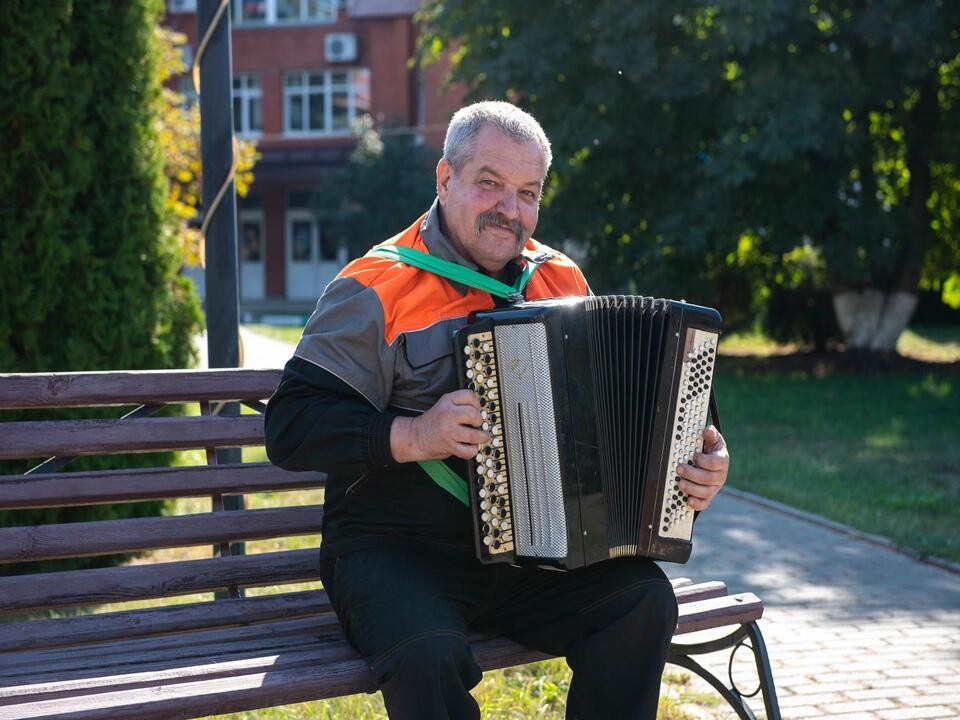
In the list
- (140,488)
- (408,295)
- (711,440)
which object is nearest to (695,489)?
(711,440)

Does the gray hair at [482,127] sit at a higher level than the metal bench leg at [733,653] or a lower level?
higher

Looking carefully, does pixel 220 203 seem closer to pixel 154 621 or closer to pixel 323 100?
pixel 154 621

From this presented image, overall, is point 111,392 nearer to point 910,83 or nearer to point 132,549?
point 132,549

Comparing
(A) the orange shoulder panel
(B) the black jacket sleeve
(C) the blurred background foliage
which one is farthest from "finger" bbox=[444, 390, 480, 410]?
(C) the blurred background foliage

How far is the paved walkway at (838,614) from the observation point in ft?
A: 13.6

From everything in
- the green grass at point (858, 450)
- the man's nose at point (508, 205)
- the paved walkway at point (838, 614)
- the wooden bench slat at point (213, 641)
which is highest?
the man's nose at point (508, 205)

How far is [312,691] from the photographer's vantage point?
2.69 meters

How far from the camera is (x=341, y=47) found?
3381 cm

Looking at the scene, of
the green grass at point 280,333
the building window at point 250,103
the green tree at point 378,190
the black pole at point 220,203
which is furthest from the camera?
the building window at point 250,103

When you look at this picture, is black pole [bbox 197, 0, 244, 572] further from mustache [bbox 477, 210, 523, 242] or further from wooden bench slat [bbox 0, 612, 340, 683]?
mustache [bbox 477, 210, 523, 242]

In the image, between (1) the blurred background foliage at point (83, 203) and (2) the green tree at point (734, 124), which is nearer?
(1) the blurred background foliage at point (83, 203)

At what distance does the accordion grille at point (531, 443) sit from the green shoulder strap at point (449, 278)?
0.23 m

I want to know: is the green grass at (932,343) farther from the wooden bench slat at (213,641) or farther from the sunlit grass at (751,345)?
the wooden bench slat at (213,641)

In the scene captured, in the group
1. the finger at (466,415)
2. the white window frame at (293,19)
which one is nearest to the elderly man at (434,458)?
the finger at (466,415)
